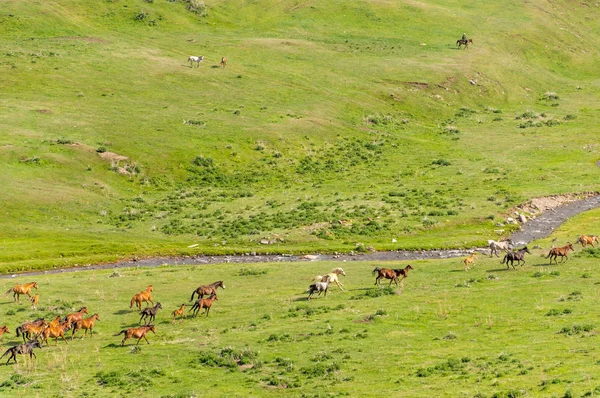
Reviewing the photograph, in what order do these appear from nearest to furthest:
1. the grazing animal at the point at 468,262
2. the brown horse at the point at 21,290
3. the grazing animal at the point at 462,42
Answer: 1. the brown horse at the point at 21,290
2. the grazing animal at the point at 468,262
3. the grazing animal at the point at 462,42

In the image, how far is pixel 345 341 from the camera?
122 feet

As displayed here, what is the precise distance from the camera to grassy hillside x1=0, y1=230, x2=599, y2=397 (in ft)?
102

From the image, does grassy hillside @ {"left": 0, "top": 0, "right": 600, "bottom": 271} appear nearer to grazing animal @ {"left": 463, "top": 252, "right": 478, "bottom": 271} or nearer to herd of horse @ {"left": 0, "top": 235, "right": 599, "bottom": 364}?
grazing animal @ {"left": 463, "top": 252, "right": 478, "bottom": 271}

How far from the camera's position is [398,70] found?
125750mm

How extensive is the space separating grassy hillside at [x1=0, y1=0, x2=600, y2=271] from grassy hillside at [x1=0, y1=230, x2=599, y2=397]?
1776cm

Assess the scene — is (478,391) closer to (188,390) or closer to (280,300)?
(188,390)

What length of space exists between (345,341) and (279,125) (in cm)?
6500

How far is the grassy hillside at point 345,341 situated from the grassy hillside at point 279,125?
1776 cm

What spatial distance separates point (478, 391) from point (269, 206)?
5109 cm

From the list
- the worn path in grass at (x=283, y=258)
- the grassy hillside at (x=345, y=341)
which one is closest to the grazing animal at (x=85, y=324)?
the grassy hillside at (x=345, y=341)

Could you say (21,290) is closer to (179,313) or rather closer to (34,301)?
(34,301)

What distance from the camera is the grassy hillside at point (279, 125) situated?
7206cm

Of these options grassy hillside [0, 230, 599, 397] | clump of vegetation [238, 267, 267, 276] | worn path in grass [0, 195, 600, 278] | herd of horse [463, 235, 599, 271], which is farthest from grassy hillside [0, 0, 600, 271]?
grassy hillside [0, 230, 599, 397]

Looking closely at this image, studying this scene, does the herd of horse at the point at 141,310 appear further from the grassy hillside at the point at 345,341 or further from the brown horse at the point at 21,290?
the grassy hillside at the point at 345,341
